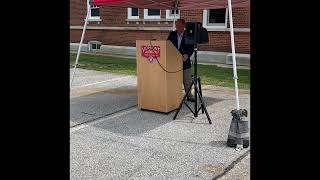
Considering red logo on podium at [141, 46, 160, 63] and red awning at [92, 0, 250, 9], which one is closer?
red logo on podium at [141, 46, 160, 63]

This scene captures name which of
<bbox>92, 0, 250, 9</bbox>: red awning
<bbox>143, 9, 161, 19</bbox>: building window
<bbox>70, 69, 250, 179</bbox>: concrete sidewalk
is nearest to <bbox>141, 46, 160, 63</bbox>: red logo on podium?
<bbox>92, 0, 250, 9</bbox>: red awning

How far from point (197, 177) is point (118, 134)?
7.48 ft

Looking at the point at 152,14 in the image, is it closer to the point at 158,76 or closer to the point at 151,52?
the point at 151,52

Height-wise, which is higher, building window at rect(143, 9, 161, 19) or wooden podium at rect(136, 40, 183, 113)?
building window at rect(143, 9, 161, 19)

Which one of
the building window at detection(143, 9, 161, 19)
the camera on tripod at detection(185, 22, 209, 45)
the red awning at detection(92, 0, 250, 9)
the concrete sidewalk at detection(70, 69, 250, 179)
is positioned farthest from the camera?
the building window at detection(143, 9, 161, 19)

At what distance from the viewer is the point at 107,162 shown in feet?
17.3

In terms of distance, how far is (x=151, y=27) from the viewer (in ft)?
61.9

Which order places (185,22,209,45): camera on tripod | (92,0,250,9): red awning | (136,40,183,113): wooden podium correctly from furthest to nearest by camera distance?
(92,0,250,9): red awning
(136,40,183,113): wooden podium
(185,22,209,45): camera on tripod

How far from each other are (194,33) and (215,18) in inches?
400

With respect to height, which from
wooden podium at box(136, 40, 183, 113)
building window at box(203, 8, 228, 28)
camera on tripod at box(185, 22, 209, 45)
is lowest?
wooden podium at box(136, 40, 183, 113)

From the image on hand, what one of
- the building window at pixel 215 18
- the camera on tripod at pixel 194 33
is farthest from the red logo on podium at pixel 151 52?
the building window at pixel 215 18

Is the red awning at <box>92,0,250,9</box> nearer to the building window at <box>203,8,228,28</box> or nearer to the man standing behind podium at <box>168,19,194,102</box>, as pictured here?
the man standing behind podium at <box>168,19,194,102</box>

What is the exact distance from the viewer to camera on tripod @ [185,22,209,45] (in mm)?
7117
